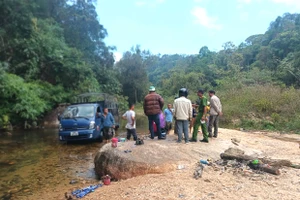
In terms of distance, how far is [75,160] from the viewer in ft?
Result: 30.3

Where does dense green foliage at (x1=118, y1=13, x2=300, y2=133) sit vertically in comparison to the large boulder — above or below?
above

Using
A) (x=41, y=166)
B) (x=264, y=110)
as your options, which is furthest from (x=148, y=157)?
(x=264, y=110)

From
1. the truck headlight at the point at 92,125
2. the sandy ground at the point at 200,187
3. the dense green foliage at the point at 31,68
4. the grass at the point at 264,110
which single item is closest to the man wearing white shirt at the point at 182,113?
the sandy ground at the point at 200,187

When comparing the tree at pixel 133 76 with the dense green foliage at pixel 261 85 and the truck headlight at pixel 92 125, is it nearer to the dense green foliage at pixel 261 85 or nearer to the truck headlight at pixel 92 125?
the dense green foliage at pixel 261 85

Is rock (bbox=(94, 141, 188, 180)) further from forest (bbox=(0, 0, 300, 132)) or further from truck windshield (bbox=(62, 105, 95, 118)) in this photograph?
forest (bbox=(0, 0, 300, 132))

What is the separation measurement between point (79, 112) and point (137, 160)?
6383 millimetres

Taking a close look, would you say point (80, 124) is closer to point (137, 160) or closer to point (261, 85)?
point (137, 160)

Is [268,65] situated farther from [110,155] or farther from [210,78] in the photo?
[110,155]

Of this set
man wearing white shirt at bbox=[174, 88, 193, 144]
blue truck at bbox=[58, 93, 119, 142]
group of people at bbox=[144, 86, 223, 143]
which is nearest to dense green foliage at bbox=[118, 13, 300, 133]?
group of people at bbox=[144, 86, 223, 143]

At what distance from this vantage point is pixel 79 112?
12344 mm

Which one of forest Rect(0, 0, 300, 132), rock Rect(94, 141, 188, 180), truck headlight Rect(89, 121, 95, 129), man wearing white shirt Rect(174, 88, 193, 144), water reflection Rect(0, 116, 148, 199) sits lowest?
water reflection Rect(0, 116, 148, 199)

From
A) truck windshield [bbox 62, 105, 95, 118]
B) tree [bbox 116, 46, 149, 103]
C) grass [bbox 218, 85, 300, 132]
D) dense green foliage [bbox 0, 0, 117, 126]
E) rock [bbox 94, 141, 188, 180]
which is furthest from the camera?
tree [bbox 116, 46, 149, 103]

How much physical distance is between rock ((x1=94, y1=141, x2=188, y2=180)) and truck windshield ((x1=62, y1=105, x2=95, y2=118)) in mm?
4825

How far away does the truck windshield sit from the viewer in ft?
39.9
